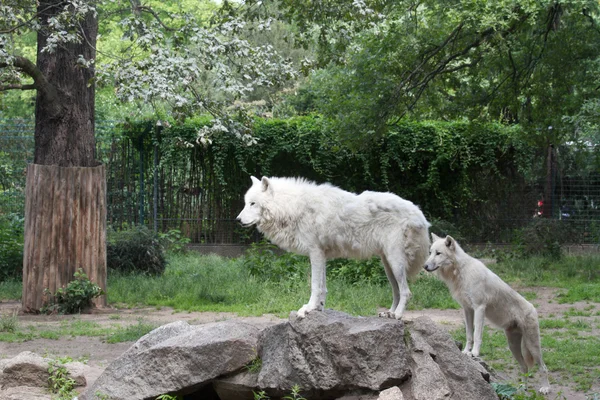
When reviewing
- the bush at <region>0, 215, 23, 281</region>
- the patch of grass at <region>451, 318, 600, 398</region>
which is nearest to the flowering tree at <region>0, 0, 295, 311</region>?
the bush at <region>0, 215, 23, 281</region>

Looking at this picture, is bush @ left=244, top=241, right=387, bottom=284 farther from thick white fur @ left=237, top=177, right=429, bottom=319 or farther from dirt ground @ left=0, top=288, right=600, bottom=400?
thick white fur @ left=237, top=177, right=429, bottom=319

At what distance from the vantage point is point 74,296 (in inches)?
441

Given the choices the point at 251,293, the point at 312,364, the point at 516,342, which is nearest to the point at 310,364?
the point at 312,364

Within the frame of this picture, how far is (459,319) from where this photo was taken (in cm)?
1067

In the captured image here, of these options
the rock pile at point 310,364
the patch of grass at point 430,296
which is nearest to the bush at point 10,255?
the patch of grass at point 430,296

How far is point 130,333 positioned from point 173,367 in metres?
3.06

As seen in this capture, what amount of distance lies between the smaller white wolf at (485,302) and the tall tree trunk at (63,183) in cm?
611

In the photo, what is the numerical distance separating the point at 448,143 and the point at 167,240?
25.1ft

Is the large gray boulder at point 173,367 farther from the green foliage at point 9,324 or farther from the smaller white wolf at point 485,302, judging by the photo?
the green foliage at point 9,324

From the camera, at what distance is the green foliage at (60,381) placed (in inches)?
271

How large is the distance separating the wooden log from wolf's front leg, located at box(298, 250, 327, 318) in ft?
20.1

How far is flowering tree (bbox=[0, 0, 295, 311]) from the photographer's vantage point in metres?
10.2

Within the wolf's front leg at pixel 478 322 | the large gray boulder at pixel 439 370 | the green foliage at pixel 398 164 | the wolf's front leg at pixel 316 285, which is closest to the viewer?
the large gray boulder at pixel 439 370

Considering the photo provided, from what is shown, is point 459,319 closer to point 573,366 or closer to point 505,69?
point 573,366
